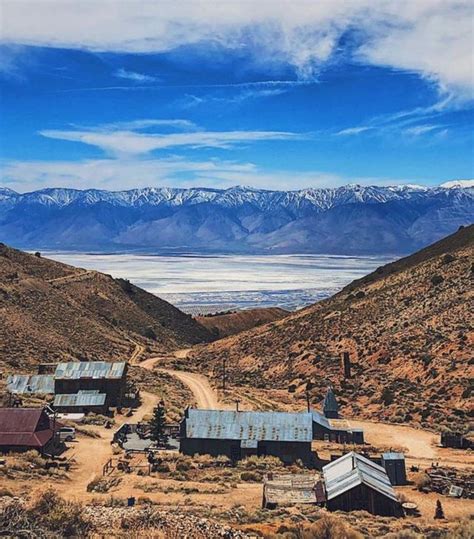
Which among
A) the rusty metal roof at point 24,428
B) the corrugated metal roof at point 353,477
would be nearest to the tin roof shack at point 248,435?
the corrugated metal roof at point 353,477

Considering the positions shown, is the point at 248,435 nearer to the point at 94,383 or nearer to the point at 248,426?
the point at 248,426

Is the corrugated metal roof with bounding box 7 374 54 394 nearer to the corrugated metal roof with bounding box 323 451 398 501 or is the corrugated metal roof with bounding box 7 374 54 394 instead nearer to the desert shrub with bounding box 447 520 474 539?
the corrugated metal roof with bounding box 323 451 398 501

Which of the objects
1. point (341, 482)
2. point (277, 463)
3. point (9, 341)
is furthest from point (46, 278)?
point (341, 482)

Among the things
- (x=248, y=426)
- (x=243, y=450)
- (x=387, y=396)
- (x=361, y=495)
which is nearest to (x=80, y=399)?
(x=248, y=426)

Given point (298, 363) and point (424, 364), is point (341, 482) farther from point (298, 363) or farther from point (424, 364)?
point (298, 363)

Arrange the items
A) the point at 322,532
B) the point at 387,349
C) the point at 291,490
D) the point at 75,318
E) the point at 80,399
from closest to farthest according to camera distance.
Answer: the point at 322,532 → the point at 291,490 → the point at 80,399 → the point at 387,349 → the point at 75,318

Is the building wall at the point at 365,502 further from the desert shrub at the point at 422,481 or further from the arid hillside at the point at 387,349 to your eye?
the arid hillside at the point at 387,349
